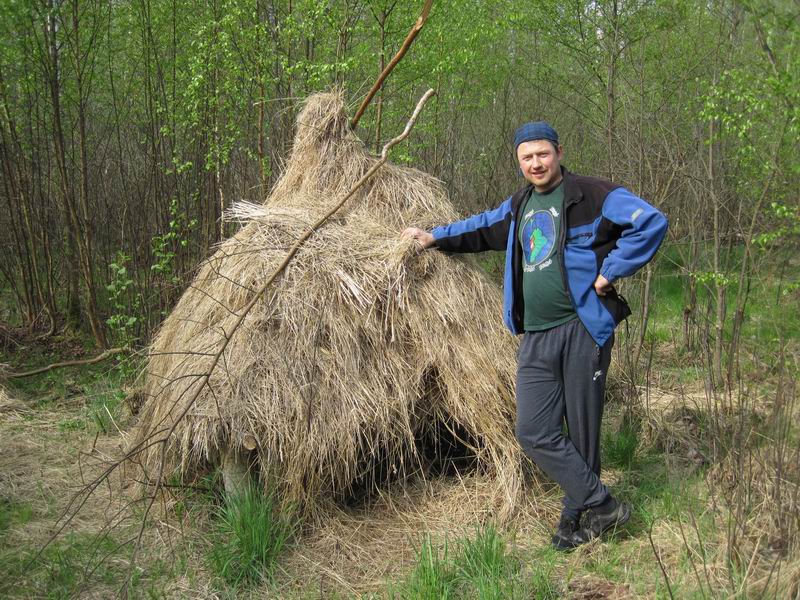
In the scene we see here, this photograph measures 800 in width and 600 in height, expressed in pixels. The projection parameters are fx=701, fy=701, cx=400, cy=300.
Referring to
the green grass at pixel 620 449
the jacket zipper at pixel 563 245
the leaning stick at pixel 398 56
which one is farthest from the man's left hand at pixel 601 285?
the leaning stick at pixel 398 56

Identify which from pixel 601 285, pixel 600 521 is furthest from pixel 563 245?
pixel 600 521

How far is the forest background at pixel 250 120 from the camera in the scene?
6.46 meters

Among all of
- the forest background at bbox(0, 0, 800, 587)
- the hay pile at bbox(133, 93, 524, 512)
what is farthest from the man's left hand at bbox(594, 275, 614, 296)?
the forest background at bbox(0, 0, 800, 587)

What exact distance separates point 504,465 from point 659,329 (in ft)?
14.8

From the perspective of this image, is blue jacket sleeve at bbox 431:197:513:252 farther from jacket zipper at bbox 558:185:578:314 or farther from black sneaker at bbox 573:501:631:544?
black sneaker at bbox 573:501:631:544

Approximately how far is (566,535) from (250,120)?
254 inches

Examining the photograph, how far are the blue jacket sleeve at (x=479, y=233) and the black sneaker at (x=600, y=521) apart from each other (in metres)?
1.45

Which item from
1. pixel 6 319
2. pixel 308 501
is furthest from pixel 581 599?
pixel 6 319

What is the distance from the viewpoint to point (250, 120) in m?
8.34

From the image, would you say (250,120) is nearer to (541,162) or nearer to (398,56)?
(398,56)

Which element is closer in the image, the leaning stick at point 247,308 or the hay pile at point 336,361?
the leaning stick at point 247,308

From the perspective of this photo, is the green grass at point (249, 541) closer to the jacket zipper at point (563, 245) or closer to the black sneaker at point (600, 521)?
the black sneaker at point (600, 521)

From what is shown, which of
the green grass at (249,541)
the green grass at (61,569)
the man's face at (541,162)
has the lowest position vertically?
the green grass at (61,569)

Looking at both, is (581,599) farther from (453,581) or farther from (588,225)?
(588,225)
